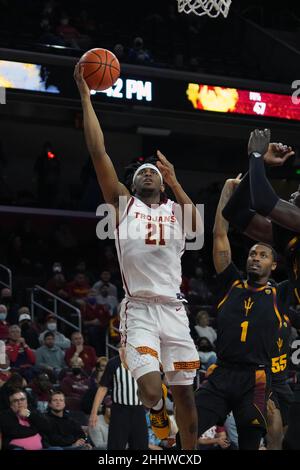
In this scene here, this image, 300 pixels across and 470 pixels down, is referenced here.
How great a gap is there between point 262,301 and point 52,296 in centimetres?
935

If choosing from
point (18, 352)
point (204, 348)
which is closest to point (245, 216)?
point (18, 352)

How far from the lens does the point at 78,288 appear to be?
630 inches

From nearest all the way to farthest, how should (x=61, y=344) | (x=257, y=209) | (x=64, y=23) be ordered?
(x=257, y=209), (x=61, y=344), (x=64, y=23)

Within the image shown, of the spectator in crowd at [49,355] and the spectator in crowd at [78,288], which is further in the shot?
the spectator in crowd at [78,288]

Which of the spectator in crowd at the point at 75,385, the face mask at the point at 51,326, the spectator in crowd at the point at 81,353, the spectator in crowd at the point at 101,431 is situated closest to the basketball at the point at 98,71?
the spectator in crowd at the point at 101,431

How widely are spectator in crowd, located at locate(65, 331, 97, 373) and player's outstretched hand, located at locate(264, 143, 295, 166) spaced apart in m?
8.56

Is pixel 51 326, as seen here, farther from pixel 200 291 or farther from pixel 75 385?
pixel 200 291

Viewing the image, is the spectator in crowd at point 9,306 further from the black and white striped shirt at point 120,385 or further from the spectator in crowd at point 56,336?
the black and white striped shirt at point 120,385

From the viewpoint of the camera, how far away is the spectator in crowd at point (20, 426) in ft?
31.7

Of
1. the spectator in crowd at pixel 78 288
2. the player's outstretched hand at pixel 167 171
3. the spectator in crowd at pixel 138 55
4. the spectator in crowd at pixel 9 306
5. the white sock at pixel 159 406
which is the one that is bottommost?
the white sock at pixel 159 406

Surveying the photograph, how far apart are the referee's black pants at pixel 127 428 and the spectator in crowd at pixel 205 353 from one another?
3.72 metres

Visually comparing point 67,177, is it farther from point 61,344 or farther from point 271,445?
point 271,445

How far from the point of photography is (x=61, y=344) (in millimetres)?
13578
